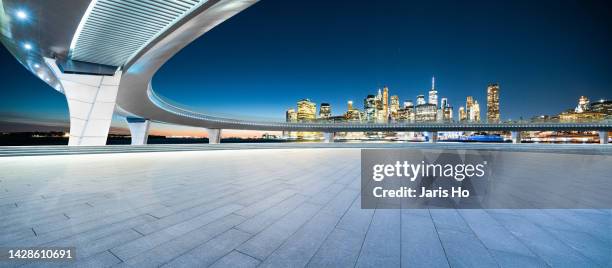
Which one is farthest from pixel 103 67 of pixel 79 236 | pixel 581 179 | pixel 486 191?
pixel 581 179

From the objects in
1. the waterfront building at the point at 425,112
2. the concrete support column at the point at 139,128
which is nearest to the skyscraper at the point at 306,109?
the waterfront building at the point at 425,112

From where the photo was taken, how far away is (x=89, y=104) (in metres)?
20.9

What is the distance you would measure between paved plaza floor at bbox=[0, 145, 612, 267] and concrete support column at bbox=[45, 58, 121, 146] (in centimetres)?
1838

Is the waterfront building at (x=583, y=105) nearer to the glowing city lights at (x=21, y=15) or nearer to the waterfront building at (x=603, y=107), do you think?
the waterfront building at (x=603, y=107)

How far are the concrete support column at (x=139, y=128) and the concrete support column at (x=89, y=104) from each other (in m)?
28.0

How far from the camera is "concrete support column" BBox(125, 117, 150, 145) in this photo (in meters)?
46.8

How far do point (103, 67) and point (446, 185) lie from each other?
24.7 m

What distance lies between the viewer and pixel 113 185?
669 cm

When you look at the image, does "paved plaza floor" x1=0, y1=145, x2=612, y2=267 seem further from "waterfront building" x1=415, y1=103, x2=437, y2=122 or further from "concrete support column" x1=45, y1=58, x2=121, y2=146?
"waterfront building" x1=415, y1=103, x2=437, y2=122

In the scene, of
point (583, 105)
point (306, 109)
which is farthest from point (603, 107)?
point (306, 109)

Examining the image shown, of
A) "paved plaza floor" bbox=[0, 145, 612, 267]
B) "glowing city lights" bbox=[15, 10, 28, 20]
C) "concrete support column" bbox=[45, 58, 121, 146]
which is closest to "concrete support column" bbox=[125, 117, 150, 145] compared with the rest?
"concrete support column" bbox=[45, 58, 121, 146]

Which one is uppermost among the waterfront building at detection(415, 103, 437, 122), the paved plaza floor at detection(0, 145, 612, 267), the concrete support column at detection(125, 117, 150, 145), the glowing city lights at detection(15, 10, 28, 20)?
the waterfront building at detection(415, 103, 437, 122)

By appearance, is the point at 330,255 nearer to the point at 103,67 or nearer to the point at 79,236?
the point at 79,236

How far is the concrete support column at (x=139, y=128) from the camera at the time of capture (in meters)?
46.8
